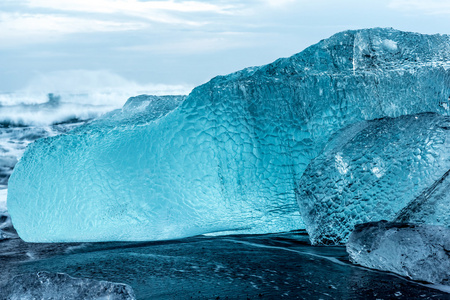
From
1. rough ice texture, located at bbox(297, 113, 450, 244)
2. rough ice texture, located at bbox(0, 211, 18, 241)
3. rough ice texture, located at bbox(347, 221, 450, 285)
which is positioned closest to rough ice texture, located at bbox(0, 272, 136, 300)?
rough ice texture, located at bbox(347, 221, 450, 285)

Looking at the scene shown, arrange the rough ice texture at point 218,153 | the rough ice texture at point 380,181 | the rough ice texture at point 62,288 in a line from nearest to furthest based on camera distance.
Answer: the rough ice texture at point 62,288 < the rough ice texture at point 380,181 < the rough ice texture at point 218,153

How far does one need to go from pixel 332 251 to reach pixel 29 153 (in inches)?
72.5

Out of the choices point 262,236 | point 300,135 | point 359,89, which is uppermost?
point 359,89

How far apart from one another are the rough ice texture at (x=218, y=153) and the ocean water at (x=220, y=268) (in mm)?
134

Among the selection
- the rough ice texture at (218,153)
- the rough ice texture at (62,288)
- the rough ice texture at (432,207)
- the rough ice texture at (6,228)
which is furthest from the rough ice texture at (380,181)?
the rough ice texture at (6,228)

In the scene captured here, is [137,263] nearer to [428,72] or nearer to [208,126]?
[208,126]

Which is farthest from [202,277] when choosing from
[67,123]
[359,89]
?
[67,123]

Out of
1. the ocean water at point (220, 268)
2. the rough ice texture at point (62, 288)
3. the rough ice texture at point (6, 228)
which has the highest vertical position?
the rough ice texture at point (62, 288)

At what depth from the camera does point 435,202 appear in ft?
9.87

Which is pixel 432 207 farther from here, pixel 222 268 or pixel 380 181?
pixel 222 268

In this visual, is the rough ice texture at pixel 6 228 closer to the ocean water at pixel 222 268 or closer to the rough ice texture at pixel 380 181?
the ocean water at pixel 222 268

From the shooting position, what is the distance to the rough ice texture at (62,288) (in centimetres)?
212

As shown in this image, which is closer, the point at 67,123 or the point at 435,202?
the point at 435,202

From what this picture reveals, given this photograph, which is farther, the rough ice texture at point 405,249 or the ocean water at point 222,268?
the rough ice texture at point 405,249
